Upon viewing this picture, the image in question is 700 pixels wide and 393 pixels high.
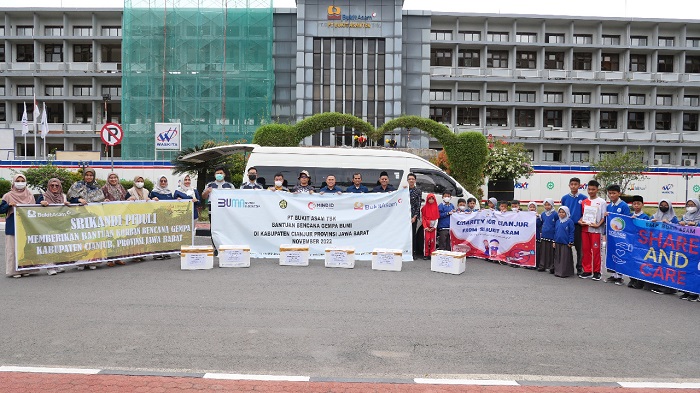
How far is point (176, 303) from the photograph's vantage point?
24.8 feet

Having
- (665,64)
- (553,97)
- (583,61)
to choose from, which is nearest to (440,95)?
(553,97)

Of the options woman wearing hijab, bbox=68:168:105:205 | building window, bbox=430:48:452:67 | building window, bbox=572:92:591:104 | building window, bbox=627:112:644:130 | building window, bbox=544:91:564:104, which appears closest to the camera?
woman wearing hijab, bbox=68:168:105:205

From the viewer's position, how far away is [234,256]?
34.7ft

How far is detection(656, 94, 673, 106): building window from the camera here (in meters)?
53.0

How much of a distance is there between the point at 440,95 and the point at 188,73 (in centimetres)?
2333

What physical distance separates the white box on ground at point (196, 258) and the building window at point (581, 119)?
160 feet

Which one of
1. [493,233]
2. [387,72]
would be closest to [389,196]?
[493,233]

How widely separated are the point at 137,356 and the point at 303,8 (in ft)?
150

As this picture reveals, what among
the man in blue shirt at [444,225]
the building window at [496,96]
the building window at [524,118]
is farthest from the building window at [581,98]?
the man in blue shirt at [444,225]

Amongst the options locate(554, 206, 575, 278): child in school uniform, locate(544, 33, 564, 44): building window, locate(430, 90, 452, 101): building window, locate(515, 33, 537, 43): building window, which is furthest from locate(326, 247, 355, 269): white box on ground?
locate(544, 33, 564, 44): building window

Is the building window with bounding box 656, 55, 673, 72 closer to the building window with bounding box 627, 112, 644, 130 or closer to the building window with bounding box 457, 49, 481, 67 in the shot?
the building window with bounding box 627, 112, 644, 130

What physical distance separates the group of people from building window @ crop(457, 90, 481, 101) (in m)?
41.7

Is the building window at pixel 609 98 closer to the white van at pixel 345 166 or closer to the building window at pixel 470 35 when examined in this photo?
the building window at pixel 470 35

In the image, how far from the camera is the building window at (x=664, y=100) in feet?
174
